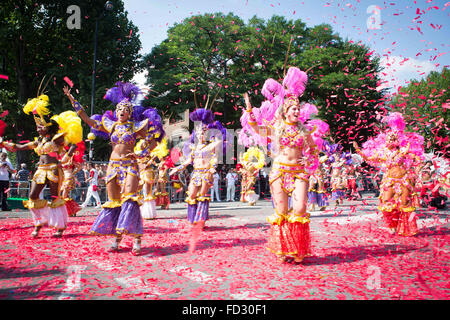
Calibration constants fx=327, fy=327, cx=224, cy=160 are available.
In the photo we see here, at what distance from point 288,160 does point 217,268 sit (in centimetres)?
197

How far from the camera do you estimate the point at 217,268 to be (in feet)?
15.4

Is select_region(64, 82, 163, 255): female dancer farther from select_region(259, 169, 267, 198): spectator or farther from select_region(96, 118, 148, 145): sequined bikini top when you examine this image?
select_region(259, 169, 267, 198): spectator

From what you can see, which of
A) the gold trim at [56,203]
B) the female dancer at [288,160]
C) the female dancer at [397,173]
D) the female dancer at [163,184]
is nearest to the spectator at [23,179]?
the female dancer at [163,184]

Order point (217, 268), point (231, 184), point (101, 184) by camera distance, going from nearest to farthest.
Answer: point (217, 268) → point (101, 184) → point (231, 184)

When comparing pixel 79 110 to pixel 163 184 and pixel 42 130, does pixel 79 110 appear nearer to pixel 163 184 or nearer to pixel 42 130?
pixel 42 130

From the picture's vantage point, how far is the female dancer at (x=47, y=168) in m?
6.77

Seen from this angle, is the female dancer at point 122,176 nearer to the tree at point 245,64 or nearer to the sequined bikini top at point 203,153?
the sequined bikini top at point 203,153

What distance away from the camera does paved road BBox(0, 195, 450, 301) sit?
12.1 feet

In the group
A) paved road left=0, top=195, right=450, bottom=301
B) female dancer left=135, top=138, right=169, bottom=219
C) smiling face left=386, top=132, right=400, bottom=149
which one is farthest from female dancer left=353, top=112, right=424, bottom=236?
female dancer left=135, top=138, right=169, bottom=219

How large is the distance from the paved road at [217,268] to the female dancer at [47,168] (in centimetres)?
39

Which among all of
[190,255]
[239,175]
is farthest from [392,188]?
[239,175]

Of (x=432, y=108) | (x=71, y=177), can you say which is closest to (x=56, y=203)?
(x=71, y=177)
